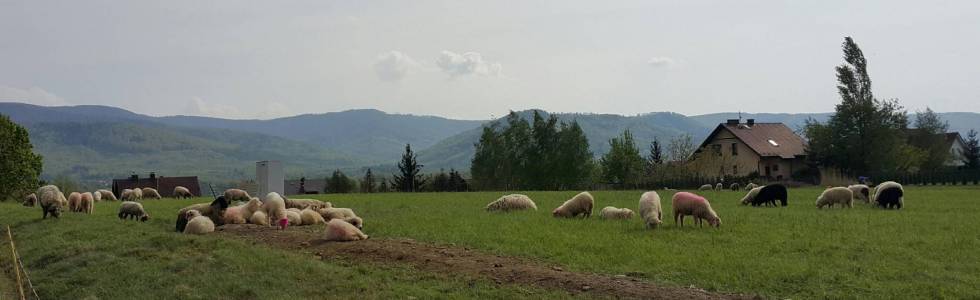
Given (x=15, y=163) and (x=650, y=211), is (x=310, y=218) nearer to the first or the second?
(x=650, y=211)

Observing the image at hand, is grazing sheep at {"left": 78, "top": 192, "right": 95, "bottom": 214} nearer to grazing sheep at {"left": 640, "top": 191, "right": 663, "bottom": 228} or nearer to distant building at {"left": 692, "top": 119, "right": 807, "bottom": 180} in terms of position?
grazing sheep at {"left": 640, "top": 191, "right": 663, "bottom": 228}

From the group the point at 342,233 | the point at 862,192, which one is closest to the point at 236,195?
the point at 342,233

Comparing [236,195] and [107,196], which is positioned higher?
[107,196]

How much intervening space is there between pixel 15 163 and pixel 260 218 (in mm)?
56535

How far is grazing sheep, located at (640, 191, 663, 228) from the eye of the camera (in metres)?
19.0

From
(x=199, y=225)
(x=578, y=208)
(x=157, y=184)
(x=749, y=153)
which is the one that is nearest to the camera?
(x=199, y=225)

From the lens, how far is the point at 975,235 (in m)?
17.1

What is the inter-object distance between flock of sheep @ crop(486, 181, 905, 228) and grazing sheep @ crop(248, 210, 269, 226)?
322 inches

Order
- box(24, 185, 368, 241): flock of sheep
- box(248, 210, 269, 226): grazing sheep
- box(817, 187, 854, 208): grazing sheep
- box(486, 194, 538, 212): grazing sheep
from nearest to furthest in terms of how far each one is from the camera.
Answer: box(24, 185, 368, 241): flock of sheep < box(248, 210, 269, 226): grazing sheep < box(817, 187, 854, 208): grazing sheep < box(486, 194, 538, 212): grazing sheep

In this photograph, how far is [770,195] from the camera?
3069cm

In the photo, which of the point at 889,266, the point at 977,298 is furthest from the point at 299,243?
the point at 977,298

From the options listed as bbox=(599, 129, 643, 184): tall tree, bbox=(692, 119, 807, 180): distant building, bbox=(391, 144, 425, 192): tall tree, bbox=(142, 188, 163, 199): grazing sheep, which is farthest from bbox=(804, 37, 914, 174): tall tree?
bbox=(142, 188, 163, 199): grazing sheep

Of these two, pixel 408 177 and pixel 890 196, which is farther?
pixel 408 177

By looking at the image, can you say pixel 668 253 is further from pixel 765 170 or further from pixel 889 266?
pixel 765 170
